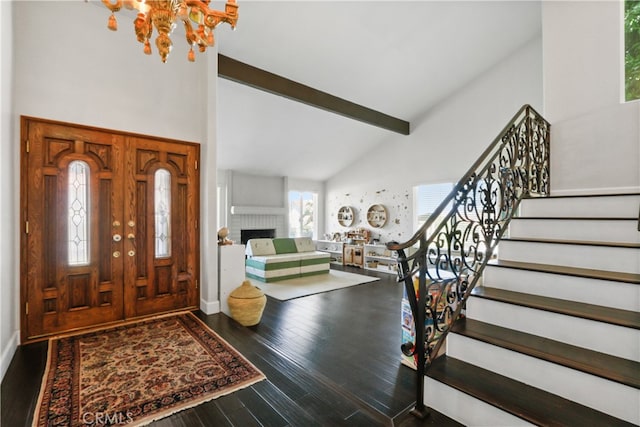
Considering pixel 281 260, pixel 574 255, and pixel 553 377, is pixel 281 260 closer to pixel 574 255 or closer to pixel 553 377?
pixel 574 255

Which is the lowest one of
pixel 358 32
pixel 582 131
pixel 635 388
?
pixel 635 388

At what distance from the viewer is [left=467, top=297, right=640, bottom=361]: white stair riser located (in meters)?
1.57

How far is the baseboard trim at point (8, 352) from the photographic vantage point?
2297 mm

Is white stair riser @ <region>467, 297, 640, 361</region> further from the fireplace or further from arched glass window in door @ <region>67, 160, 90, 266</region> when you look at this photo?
the fireplace

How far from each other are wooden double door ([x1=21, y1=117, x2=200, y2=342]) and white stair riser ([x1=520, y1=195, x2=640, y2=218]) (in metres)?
3.89

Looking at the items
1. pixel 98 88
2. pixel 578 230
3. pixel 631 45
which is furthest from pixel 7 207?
pixel 631 45

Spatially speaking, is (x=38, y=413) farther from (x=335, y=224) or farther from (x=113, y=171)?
(x=335, y=224)

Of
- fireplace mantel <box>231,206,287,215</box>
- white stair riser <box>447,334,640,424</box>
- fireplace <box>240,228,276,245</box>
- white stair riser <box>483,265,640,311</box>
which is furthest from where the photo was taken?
fireplace <box>240,228,276,245</box>

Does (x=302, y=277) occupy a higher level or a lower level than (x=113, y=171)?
lower

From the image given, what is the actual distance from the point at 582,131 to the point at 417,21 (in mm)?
3056

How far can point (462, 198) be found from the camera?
2092 mm

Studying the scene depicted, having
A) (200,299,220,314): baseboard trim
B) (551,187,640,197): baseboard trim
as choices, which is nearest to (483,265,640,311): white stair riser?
(551,187,640,197): baseboard trim

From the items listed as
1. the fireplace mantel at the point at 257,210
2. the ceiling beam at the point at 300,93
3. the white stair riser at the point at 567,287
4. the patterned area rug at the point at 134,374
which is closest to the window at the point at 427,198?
the ceiling beam at the point at 300,93

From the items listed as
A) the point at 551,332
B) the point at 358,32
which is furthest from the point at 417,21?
the point at 551,332
